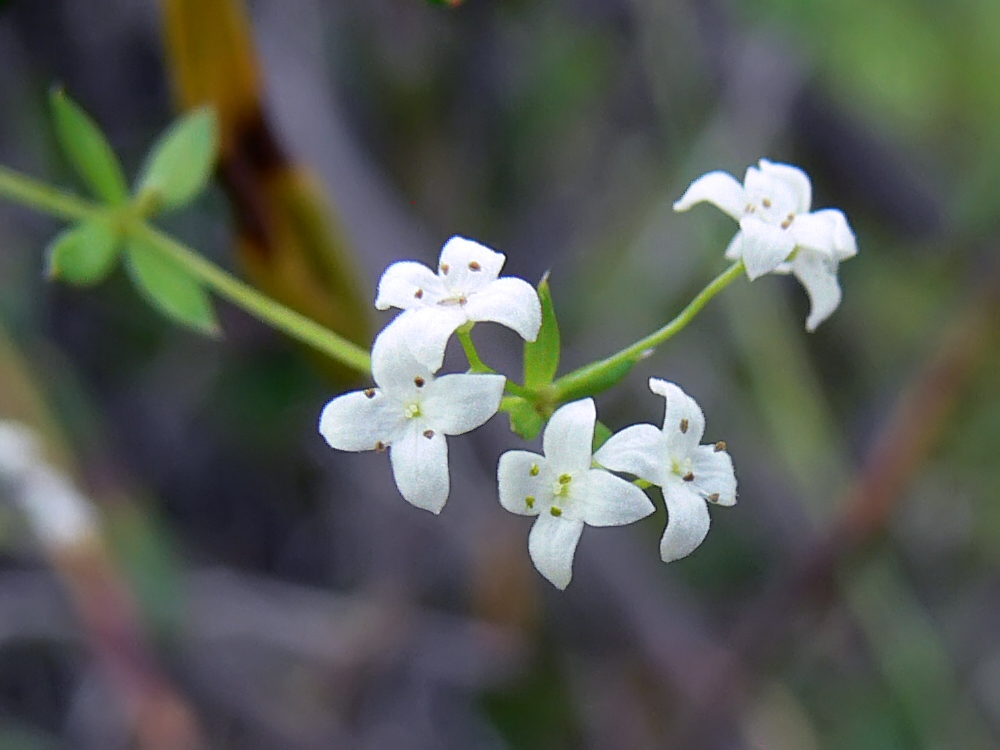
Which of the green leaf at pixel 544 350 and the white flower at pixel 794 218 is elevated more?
the white flower at pixel 794 218

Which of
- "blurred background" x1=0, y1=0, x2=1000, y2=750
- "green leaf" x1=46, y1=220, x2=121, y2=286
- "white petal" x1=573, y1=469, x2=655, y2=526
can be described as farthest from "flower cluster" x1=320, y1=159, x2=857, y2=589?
"blurred background" x1=0, y1=0, x2=1000, y2=750

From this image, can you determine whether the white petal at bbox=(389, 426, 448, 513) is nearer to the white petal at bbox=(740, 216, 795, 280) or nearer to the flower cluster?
the flower cluster

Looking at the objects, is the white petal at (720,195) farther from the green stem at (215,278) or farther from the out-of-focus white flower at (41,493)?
the out-of-focus white flower at (41,493)

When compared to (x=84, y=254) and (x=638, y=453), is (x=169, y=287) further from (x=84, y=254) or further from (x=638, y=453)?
(x=638, y=453)

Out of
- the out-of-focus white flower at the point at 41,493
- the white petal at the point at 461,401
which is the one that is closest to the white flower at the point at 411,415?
the white petal at the point at 461,401

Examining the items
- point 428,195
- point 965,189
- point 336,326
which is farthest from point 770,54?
point 336,326

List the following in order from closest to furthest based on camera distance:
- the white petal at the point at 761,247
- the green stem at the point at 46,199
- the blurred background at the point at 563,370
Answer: the white petal at the point at 761,247 → the green stem at the point at 46,199 → the blurred background at the point at 563,370

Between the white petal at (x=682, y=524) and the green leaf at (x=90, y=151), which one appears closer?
the white petal at (x=682, y=524)
